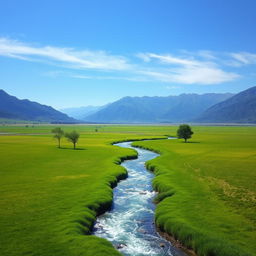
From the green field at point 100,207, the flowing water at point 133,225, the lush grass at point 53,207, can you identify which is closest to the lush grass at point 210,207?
the green field at point 100,207

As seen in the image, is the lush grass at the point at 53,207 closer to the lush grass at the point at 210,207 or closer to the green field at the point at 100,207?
the green field at the point at 100,207

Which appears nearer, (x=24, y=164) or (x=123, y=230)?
(x=123, y=230)

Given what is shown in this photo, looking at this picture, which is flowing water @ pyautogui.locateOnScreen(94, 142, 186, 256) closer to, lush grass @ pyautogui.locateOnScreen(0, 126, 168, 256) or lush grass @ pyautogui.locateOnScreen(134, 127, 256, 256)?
lush grass @ pyautogui.locateOnScreen(0, 126, 168, 256)

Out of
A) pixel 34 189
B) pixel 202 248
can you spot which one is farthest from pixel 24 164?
pixel 202 248

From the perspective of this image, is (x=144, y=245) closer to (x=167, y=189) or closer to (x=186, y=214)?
(x=186, y=214)

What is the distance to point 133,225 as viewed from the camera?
2994 centimetres

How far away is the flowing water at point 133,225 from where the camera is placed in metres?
24.8

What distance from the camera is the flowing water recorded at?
2475 cm

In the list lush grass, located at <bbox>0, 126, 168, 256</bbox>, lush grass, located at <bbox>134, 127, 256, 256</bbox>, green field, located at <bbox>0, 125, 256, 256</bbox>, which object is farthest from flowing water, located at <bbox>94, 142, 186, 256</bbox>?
lush grass, located at <bbox>134, 127, 256, 256</bbox>

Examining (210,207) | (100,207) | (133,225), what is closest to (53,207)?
(100,207)

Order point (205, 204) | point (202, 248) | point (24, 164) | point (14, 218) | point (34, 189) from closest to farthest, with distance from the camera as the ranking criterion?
point (202, 248)
point (14, 218)
point (205, 204)
point (34, 189)
point (24, 164)

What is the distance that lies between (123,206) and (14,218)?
14.4 m

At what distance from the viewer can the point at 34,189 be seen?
132 feet

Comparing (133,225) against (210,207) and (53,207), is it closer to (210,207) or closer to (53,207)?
(210,207)
